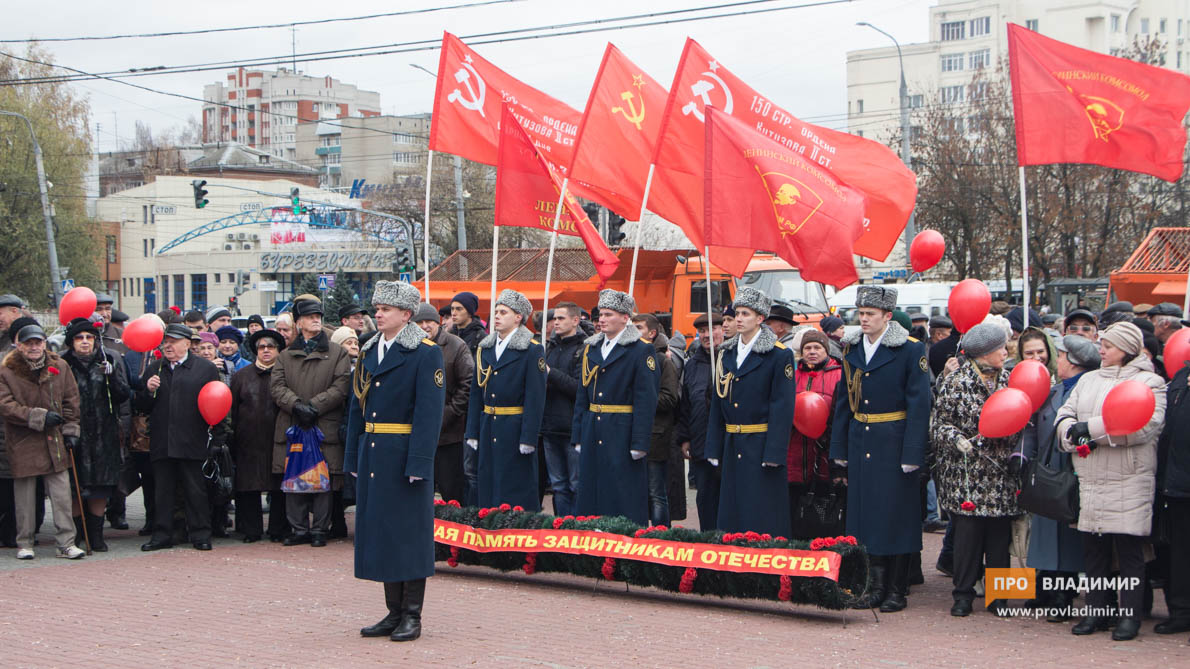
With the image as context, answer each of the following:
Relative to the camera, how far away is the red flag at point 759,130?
10852mm

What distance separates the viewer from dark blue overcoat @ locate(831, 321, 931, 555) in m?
8.27

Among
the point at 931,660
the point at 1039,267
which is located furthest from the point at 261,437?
the point at 1039,267

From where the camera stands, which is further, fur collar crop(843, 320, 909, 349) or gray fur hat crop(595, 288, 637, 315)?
gray fur hat crop(595, 288, 637, 315)

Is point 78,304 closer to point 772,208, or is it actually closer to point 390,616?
point 390,616

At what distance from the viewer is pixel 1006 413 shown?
760 cm

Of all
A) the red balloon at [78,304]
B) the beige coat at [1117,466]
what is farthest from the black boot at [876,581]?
the red balloon at [78,304]

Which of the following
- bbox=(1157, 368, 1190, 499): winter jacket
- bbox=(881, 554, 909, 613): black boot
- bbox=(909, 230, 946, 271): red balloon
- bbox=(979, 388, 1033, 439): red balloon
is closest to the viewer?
bbox=(1157, 368, 1190, 499): winter jacket

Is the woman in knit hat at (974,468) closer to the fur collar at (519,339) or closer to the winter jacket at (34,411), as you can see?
the fur collar at (519,339)

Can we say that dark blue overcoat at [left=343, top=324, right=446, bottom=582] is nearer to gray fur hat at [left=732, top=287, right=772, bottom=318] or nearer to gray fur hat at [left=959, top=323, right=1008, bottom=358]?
gray fur hat at [left=732, top=287, right=772, bottom=318]

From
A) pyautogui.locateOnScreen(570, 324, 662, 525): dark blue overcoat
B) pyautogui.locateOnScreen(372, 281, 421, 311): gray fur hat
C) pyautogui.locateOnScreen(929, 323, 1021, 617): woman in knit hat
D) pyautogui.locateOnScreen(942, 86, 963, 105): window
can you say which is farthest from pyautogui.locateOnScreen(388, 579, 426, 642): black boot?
pyautogui.locateOnScreen(942, 86, 963, 105): window

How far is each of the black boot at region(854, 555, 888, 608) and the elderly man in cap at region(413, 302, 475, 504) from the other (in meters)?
3.93

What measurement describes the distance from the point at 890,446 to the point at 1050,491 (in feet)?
3.75

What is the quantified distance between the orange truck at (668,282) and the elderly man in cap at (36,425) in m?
13.3

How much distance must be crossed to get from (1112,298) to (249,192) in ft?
238
